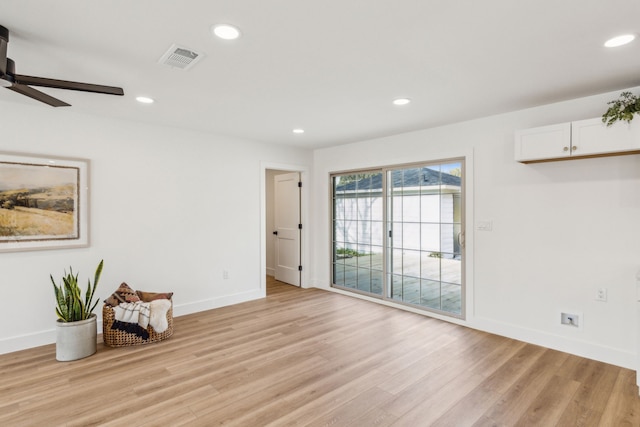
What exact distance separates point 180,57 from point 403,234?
3457mm

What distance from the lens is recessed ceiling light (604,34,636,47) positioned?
2020 millimetres

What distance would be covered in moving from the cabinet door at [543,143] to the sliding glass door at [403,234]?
840mm

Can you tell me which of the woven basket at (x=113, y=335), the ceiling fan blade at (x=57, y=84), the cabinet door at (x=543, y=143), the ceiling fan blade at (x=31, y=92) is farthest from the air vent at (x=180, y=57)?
the cabinet door at (x=543, y=143)

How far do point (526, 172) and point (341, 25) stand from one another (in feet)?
8.54

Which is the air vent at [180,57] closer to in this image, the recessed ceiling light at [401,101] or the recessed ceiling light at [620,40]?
the recessed ceiling light at [401,101]

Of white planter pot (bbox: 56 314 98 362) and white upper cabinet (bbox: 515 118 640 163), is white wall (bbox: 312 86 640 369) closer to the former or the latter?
white upper cabinet (bbox: 515 118 640 163)

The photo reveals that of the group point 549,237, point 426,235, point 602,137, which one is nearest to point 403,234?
point 426,235

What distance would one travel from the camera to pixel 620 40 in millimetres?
2066

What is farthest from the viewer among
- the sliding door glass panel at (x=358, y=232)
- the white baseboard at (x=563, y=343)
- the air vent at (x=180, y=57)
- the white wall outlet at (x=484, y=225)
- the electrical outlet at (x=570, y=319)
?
the sliding door glass panel at (x=358, y=232)

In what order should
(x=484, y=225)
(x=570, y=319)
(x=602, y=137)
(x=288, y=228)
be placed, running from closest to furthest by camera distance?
(x=602, y=137) → (x=570, y=319) → (x=484, y=225) → (x=288, y=228)

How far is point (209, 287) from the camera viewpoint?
14.9ft

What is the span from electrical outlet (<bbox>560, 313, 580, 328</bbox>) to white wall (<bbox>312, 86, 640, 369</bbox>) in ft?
0.14

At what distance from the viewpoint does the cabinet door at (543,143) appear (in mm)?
2918

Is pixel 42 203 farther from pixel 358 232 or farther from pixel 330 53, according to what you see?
pixel 358 232
